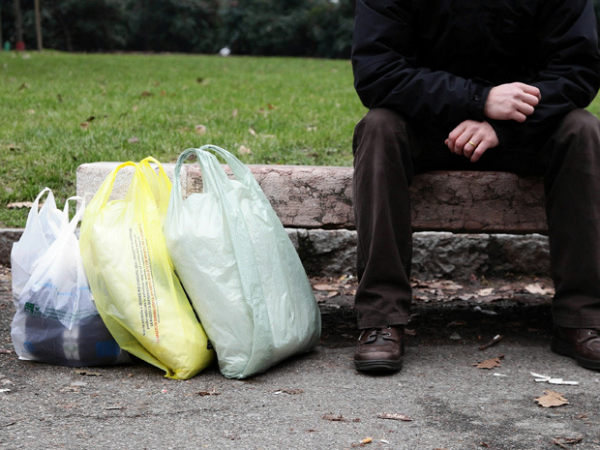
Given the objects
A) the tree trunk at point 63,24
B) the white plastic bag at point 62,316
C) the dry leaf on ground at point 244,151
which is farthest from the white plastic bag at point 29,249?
the tree trunk at point 63,24

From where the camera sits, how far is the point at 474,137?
8.03 ft

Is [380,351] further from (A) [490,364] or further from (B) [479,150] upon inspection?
(B) [479,150]

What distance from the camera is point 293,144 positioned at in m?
4.63

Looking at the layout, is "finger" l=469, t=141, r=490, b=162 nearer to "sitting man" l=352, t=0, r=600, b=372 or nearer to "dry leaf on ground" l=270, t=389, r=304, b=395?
"sitting man" l=352, t=0, r=600, b=372

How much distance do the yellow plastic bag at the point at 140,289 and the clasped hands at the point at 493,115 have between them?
3.27 feet

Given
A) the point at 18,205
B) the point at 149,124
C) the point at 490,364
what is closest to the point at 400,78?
the point at 490,364

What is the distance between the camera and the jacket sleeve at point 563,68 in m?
2.43

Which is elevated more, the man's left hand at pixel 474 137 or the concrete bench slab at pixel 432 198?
the man's left hand at pixel 474 137

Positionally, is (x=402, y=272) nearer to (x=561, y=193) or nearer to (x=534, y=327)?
(x=561, y=193)

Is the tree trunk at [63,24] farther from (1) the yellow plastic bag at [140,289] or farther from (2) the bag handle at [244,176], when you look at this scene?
(1) the yellow plastic bag at [140,289]

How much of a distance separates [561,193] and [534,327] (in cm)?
72

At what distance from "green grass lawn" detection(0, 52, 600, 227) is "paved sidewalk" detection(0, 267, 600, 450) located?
1751 mm

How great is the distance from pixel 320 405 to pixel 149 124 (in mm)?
3406

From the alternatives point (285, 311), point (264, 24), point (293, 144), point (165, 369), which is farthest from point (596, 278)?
point (264, 24)
